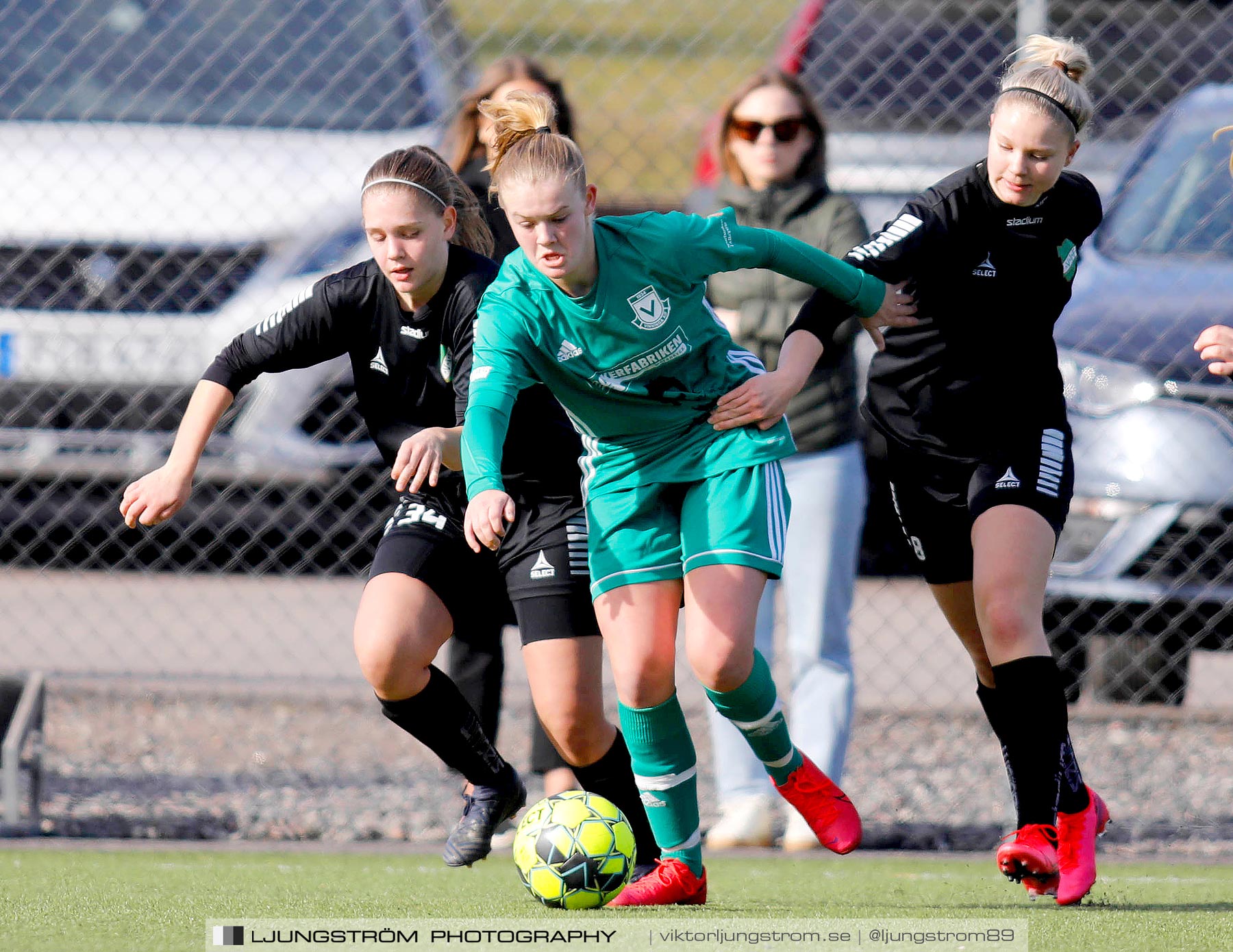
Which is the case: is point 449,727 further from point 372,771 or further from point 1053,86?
point 1053,86

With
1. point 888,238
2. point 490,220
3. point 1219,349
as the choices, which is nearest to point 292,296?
point 490,220

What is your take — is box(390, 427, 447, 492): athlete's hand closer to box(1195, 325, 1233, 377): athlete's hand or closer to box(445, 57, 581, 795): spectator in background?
box(445, 57, 581, 795): spectator in background

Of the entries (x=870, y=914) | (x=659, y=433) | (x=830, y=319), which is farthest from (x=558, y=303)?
(x=870, y=914)

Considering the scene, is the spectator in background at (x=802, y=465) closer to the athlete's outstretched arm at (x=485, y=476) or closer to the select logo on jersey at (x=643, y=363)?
the select logo on jersey at (x=643, y=363)

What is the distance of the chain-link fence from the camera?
5555mm

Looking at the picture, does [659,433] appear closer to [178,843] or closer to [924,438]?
[924,438]

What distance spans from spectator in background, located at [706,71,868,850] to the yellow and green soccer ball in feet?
4.48

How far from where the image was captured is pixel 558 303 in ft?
11.9

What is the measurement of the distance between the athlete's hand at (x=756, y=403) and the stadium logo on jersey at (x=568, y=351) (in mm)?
362

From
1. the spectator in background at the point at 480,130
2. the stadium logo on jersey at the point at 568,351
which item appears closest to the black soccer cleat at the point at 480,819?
the stadium logo on jersey at the point at 568,351

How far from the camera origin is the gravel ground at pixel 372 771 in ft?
17.1

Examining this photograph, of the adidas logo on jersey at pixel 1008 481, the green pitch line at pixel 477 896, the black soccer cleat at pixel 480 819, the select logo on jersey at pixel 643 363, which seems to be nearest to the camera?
the green pitch line at pixel 477 896

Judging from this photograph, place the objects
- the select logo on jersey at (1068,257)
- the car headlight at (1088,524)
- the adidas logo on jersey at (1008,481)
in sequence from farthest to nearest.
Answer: the car headlight at (1088,524), the select logo on jersey at (1068,257), the adidas logo on jersey at (1008,481)

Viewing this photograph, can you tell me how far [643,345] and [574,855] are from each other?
1133mm
